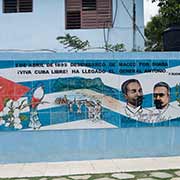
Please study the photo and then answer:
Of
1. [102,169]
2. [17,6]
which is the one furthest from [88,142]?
[17,6]

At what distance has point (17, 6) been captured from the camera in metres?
13.0

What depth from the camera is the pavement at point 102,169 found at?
20.8 ft

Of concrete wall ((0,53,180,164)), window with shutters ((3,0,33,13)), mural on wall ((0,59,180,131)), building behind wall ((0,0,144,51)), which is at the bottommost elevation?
concrete wall ((0,53,180,164))

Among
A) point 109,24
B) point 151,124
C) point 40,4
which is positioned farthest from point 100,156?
point 40,4

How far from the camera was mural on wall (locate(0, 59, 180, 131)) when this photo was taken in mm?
7531

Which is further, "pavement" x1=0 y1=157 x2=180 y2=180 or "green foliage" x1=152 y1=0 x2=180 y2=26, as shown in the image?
"green foliage" x1=152 y1=0 x2=180 y2=26

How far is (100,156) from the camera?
772 centimetres

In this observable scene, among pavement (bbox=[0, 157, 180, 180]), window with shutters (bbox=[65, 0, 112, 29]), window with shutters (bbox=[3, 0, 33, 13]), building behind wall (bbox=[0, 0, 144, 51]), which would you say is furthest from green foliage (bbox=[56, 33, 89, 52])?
pavement (bbox=[0, 157, 180, 180])

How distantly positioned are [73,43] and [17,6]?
2.60 m

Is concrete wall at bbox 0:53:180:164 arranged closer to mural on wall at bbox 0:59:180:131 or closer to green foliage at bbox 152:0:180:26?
mural on wall at bbox 0:59:180:131

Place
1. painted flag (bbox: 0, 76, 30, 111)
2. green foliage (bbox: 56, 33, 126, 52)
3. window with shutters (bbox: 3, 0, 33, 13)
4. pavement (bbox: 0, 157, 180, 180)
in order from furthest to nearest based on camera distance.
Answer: window with shutters (bbox: 3, 0, 33, 13) < green foliage (bbox: 56, 33, 126, 52) < painted flag (bbox: 0, 76, 30, 111) < pavement (bbox: 0, 157, 180, 180)

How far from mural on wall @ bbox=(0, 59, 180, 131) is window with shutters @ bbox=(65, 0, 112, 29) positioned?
17.0 feet

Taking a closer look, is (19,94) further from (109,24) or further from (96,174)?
(109,24)

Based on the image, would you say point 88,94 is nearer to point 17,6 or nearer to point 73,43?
point 73,43
